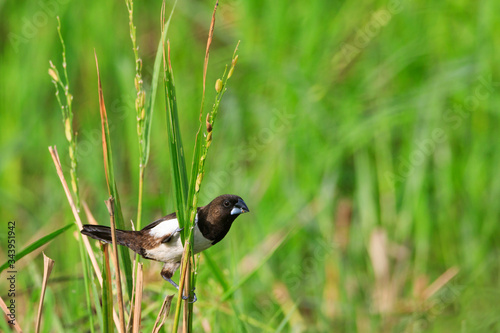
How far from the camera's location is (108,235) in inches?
54.0

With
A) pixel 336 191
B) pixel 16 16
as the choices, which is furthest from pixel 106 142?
pixel 16 16

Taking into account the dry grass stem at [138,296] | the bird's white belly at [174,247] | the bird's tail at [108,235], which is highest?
the bird's tail at [108,235]

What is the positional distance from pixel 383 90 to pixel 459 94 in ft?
1.61

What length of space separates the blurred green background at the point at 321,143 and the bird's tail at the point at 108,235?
2.42 meters

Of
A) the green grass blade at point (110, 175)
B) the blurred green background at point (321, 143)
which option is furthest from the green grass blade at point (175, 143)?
the blurred green background at point (321, 143)

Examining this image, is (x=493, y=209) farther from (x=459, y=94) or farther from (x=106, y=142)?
(x=106, y=142)

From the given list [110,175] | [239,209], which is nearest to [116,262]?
[110,175]

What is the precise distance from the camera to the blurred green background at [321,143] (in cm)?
416

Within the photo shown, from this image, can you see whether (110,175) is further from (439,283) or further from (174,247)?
(439,283)

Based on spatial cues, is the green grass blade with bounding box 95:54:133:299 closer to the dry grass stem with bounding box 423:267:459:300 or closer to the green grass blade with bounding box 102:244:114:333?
the green grass blade with bounding box 102:244:114:333

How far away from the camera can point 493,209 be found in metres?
4.32

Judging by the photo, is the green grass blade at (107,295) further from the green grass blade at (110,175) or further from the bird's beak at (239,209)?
the bird's beak at (239,209)

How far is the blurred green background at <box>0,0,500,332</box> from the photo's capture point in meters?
4.16

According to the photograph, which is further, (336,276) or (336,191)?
(336,191)
